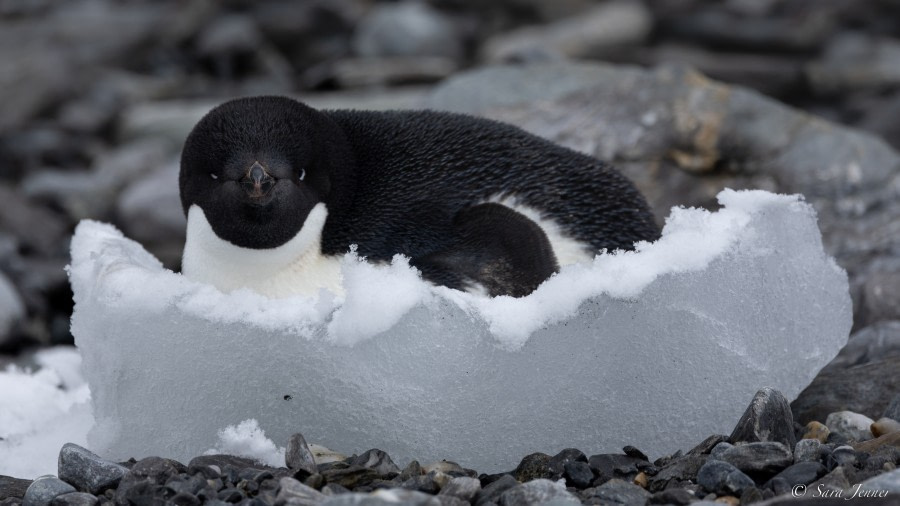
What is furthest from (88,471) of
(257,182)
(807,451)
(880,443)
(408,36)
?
(408,36)

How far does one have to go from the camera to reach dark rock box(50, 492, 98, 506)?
3.38m

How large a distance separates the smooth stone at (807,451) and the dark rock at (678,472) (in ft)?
0.80

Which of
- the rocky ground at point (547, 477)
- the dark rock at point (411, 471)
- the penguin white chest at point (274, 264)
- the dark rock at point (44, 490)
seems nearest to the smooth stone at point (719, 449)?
the rocky ground at point (547, 477)

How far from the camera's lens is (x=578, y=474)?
11.5 ft

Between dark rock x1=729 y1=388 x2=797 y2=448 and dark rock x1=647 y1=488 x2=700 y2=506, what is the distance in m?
0.51

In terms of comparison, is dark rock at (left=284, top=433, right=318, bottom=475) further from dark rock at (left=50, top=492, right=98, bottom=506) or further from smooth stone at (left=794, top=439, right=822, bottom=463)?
smooth stone at (left=794, top=439, right=822, bottom=463)

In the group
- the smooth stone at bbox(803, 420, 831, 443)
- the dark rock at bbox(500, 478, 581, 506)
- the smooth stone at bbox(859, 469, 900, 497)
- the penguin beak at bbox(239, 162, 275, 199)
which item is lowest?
the smooth stone at bbox(859, 469, 900, 497)

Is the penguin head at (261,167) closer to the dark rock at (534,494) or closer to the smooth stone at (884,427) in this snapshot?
the dark rock at (534,494)

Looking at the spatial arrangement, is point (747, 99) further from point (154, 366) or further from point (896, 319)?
point (154, 366)

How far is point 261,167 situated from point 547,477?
1410mm

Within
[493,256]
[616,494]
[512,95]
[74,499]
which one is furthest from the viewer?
[512,95]

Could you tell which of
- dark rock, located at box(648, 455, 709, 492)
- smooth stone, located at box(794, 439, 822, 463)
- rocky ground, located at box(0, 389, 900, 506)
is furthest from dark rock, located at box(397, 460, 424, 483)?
smooth stone, located at box(794, 439, 822, 463)

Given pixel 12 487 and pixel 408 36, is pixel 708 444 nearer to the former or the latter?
pixel 12 487

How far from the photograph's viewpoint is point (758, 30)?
50.9 feet
